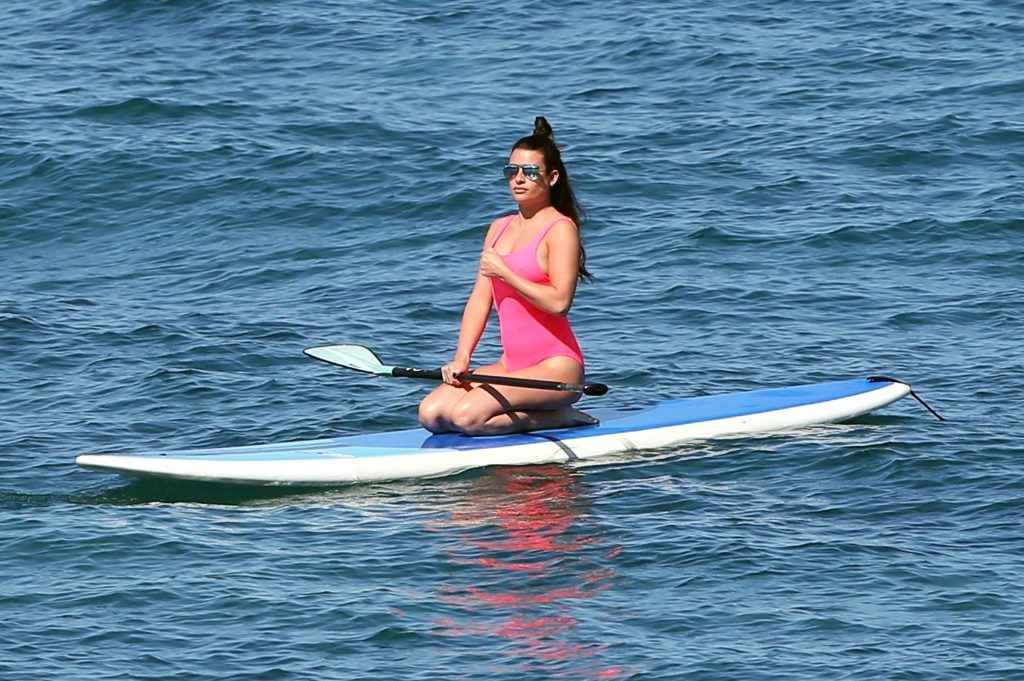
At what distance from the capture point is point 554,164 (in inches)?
321

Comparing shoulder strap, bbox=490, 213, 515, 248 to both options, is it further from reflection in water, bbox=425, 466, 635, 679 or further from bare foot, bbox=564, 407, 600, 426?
reflection in water, bbox=425, 466, 635, 679

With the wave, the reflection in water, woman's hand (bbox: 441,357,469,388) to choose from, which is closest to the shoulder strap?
woman's hand (bbox: 441,357,469,388)

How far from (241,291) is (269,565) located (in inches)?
193

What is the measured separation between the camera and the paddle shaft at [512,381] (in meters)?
8.22

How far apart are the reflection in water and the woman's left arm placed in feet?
2.47

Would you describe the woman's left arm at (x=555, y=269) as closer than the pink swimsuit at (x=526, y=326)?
Yes

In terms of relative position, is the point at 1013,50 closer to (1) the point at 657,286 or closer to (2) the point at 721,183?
(2) the point at 721,183

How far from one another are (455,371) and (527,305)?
0.43 meters

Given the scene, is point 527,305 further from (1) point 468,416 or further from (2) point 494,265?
(1) point 468,416

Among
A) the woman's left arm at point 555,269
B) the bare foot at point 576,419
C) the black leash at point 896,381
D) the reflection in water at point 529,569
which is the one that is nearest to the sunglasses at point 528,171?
the woman's left arm at point 555,269

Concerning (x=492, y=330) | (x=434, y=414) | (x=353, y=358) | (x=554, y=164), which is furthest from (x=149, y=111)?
(x=554, y=164)

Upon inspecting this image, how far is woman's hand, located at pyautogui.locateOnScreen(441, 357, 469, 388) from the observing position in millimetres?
8242

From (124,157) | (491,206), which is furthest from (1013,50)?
(124,157)

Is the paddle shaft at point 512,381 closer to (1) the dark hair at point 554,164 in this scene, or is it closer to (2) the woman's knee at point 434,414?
(2) the woman's knee at point 434,414
